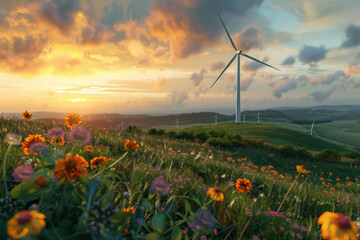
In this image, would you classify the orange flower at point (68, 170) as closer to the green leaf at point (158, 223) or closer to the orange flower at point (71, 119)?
the green leaf at point (158, 223)

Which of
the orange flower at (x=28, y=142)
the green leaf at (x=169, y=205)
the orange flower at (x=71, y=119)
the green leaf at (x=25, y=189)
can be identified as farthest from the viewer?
the orange flower at (x=71, y=119)

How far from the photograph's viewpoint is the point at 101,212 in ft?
5.69

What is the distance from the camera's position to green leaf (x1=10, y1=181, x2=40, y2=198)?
1.73 m

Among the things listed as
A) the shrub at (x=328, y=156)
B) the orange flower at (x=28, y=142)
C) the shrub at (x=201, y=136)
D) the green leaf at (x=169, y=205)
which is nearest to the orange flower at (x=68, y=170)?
the green leaf at (x=169, y=205)

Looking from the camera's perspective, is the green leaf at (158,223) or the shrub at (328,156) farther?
the shrub at (328,156)

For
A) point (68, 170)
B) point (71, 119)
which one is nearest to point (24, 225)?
point (68, 170)

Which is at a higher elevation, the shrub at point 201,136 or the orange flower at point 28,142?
the orange flower at point 28,142

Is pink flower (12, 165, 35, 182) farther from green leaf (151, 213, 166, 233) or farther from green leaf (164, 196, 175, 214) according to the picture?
green leaf (164, 196, 175, 214)

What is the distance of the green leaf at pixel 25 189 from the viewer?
1.73 m

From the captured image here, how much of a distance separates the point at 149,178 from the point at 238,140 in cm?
1863

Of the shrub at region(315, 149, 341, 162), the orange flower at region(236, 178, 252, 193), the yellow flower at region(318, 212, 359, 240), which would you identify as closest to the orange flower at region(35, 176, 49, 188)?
the yellow flower at region(318, 212, 359, 240)

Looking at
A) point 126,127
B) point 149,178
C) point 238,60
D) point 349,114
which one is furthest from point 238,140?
point 349,114

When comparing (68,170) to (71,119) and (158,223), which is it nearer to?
(158,223)

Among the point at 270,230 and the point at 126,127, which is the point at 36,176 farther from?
the point at 126,127
